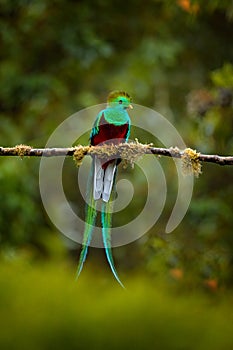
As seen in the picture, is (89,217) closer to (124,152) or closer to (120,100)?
(124,152)

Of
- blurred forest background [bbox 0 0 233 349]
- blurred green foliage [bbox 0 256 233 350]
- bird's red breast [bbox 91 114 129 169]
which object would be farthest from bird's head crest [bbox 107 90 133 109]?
blurred green foliage [bbox 0 256 233 350]

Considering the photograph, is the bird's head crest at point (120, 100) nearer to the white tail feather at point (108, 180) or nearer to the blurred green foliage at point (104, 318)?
the white tail feather at point (108, 180)

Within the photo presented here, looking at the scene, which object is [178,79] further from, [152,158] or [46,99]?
[46,99]

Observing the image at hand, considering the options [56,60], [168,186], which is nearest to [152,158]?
[168,186]

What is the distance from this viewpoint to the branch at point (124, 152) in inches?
122

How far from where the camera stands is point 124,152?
3.49m

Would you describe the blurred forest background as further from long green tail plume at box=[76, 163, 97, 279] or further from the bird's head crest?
the bird's head crest

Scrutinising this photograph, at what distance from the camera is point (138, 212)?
757cm

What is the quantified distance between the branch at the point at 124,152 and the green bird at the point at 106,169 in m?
0.05

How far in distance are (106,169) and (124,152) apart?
0.13 meters

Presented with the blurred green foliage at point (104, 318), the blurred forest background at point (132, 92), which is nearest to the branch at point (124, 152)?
the blurred forest background at point (132, 92)

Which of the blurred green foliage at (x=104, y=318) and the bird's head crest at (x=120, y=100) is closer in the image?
the blurred green foliage at (x=104, y=318)

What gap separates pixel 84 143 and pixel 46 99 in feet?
2.02

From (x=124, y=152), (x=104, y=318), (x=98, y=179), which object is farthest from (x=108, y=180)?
(x=104, y=318)
